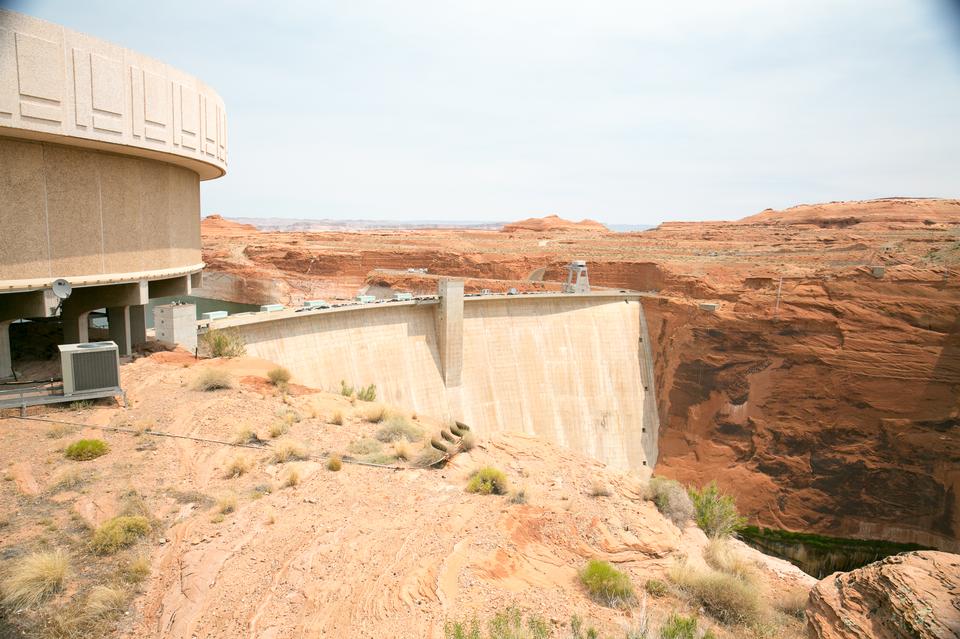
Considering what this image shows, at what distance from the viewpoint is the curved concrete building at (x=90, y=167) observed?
9.52 meters

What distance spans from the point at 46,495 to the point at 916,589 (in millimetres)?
9903

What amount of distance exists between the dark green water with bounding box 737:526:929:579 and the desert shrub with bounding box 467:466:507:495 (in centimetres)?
2042

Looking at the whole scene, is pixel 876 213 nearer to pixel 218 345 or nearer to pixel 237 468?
pixel 218 345

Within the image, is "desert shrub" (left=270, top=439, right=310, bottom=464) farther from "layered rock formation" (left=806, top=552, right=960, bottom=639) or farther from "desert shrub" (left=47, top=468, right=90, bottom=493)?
"layered rock formation" (left=806, top=552, right=960, bottom=639)

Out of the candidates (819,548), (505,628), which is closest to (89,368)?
(505,628)

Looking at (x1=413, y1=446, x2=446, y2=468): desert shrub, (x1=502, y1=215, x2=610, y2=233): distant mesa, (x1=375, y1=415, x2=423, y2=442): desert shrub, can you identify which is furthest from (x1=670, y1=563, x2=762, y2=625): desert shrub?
(x1=502, y1=215, x2=610, y2=233): distant mesa

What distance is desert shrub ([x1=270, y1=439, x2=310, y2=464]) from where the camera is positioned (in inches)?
373

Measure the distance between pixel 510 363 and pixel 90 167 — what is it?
19282mm

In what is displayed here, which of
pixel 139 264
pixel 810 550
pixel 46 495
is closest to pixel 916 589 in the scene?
pixel 46 495

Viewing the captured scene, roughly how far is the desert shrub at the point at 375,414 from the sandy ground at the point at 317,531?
2.30 feet

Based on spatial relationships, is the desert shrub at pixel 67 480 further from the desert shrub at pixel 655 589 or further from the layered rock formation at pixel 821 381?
the layered rock formation at pixel 821 381

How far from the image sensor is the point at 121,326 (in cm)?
1352

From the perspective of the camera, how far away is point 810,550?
25141mm

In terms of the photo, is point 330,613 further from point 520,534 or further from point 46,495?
point 46,495
